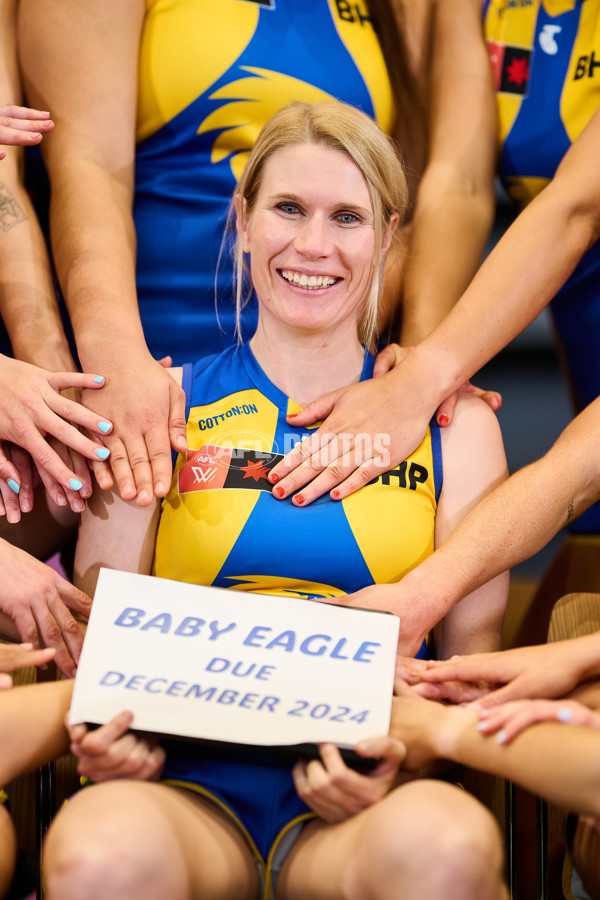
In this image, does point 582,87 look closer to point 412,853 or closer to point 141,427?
point 141,427

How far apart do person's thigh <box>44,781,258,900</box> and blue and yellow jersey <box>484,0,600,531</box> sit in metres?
1.33

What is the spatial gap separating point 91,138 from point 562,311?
106 cm

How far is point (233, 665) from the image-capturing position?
3.81 feet

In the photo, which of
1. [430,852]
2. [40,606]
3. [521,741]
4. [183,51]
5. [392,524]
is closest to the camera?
[430,852]

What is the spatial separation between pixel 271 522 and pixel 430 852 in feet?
1.84

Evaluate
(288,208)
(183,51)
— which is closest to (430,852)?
(288,208)

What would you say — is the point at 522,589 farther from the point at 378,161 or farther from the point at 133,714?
the point at 133,714

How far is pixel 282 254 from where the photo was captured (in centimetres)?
151

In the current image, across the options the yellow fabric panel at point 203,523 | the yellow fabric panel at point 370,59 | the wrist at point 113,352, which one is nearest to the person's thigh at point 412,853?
the yellow fabric panel at point 203,523

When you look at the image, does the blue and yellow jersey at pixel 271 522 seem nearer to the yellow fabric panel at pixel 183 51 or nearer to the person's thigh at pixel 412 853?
the person's thigh at pixel 412 853

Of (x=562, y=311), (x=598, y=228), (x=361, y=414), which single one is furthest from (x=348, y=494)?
(x=562, y=311)

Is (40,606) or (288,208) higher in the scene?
(288,208)

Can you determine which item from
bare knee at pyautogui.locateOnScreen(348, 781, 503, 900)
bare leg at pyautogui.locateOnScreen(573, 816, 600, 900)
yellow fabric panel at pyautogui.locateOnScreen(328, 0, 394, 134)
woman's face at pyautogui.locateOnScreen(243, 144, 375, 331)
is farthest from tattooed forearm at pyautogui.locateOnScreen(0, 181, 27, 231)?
bare leg at pyautogui.locateOnScreen(573, 816, 600, 900)

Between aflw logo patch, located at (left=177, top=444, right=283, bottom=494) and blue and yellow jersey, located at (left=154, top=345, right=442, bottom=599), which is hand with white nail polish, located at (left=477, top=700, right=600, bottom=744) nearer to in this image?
blue and yellow jersey, located at (left=154, top=345, right=442, bottom=599)
